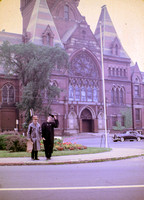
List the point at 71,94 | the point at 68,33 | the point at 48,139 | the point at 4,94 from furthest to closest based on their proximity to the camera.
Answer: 1. the point at 68,33
2. the point at 71,94
3. the point at 4,94
4. the point at 48,139

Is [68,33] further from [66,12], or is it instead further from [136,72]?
[136,72]

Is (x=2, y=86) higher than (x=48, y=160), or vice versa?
(x=2, y=86)

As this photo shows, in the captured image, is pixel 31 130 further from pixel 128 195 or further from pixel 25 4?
pixel 25 4

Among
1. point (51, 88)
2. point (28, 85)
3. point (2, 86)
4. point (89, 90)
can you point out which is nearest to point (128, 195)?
point (28, 85)

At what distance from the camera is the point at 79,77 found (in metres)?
49.3

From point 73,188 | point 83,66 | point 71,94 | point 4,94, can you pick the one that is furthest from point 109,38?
point 73,188

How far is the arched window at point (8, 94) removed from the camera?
1766 inches

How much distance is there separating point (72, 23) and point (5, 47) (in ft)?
75.2

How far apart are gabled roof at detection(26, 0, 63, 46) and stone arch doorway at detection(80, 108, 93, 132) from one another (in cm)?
1223

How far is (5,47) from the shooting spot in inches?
1341

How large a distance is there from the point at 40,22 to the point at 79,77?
36.1 feet

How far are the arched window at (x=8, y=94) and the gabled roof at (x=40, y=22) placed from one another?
27.7ft

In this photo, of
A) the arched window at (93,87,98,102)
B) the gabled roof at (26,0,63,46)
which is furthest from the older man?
the arched window at (93,87,98,102)

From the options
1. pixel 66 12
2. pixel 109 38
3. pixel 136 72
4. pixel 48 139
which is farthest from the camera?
pixel 136 72
